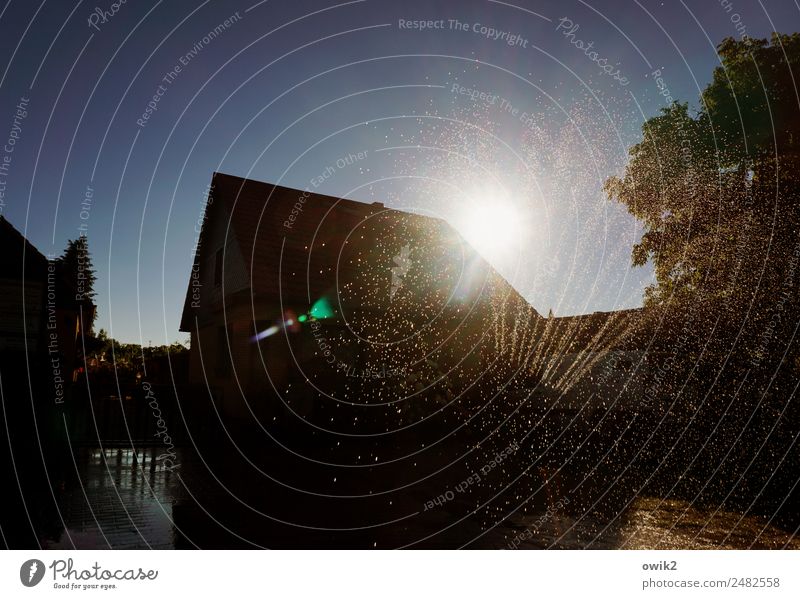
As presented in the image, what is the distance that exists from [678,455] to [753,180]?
22.0 feet

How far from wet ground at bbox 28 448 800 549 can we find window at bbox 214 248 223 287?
10.8 m

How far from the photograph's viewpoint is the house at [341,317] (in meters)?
14.7

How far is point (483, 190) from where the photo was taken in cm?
865

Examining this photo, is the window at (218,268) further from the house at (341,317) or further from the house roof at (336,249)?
the house roof at (336,249)

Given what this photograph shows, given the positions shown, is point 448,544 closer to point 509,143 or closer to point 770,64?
point 509,143

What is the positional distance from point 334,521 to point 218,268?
47.0ft

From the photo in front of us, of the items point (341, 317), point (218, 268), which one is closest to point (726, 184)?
point (341, 317)

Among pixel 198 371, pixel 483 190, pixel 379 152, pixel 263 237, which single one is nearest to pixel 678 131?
pixel 483 190

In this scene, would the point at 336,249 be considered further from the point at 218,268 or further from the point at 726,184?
the point at 726,184

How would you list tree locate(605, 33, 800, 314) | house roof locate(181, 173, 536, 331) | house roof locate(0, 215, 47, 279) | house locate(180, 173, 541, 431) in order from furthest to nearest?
house roof locate(181, 173, 536, 331) < house roof locate(0, 215, 47, 279) < house locate(180, 173, 541, 431) < tree locate(605, 33, 800, 314)

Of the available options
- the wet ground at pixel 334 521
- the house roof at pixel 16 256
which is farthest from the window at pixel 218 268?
the wet ground at pixel 334 521

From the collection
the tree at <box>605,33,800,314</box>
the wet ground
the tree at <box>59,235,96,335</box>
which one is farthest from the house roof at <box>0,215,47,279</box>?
the tree at <box>605,33,800,314</box>

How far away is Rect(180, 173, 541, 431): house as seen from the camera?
14742mm

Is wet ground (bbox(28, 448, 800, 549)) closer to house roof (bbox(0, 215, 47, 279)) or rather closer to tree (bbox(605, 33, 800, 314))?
tree (bbox(605, 33, 800, 314))
